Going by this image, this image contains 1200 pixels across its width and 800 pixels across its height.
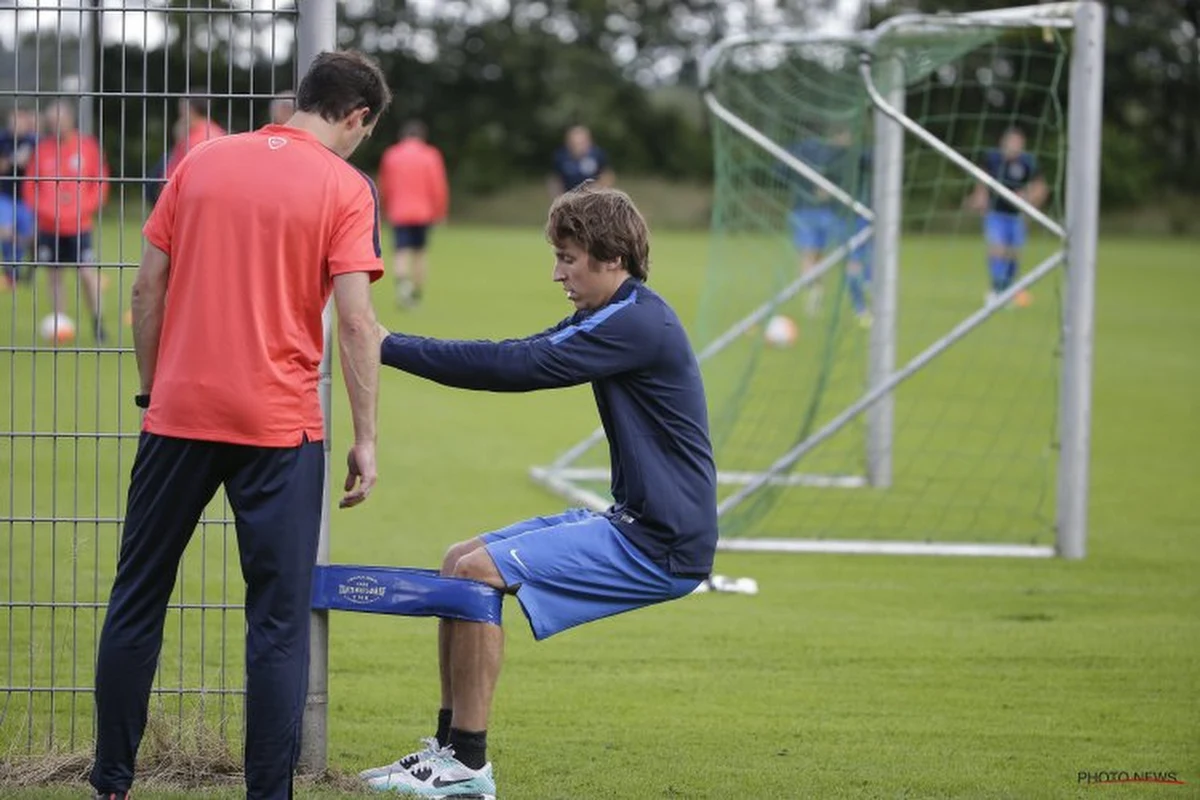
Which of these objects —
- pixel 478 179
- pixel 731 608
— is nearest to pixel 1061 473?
pixel 731 608

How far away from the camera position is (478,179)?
1881 inches

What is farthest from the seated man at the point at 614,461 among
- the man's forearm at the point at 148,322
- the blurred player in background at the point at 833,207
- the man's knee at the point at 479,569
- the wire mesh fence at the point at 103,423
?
the blurred player in background at the point at 833,207

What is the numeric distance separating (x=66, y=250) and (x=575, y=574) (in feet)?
30.3

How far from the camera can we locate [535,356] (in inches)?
182

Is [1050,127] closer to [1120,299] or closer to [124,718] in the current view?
[124,718]

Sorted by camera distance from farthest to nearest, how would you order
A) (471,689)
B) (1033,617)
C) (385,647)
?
(1033,617) < (385,647) < (471,689)

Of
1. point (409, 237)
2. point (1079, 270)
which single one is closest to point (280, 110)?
point (1079, 270)

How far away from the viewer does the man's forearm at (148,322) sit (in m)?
4.12

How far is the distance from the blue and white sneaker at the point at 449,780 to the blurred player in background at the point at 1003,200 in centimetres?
809

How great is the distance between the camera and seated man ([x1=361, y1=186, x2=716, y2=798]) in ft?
15.2

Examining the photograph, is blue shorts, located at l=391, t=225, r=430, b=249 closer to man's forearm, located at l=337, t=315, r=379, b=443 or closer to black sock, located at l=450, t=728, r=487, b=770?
black sock, located at l=450, t=728, r=487, b=770

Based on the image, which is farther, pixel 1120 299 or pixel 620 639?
pixel 1120 299

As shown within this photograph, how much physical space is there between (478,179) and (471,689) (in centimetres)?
4374

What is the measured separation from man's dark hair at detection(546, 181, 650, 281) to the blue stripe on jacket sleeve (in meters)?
0.12
